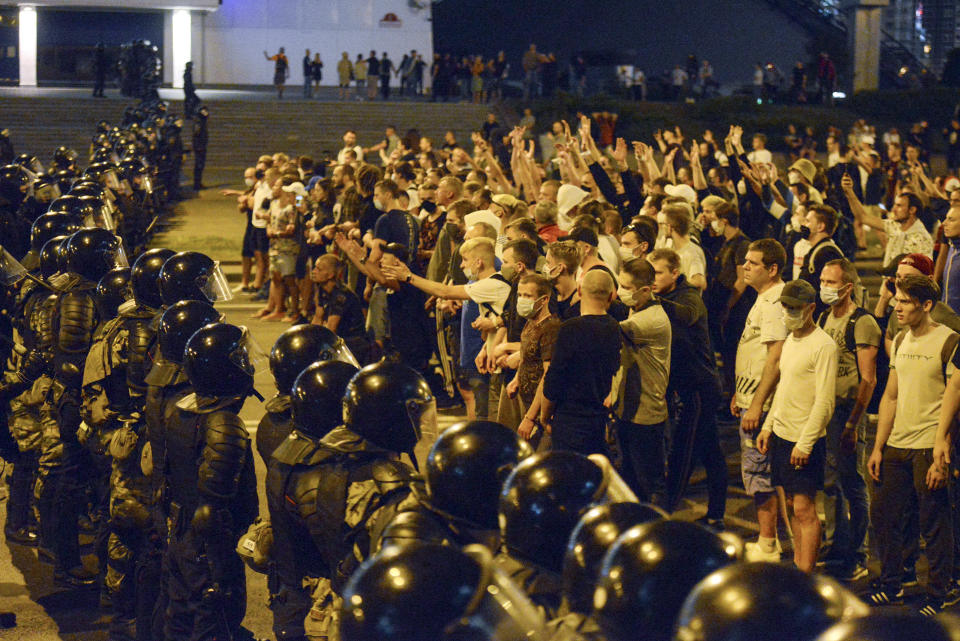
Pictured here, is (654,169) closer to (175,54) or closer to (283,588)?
(283,588)

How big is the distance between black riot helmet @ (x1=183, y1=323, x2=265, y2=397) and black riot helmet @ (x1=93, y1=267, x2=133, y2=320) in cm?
164

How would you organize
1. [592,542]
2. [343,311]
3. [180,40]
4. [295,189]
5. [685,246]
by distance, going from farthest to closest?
[180,40], [295,189], [343,311], [685,246], [592,542]

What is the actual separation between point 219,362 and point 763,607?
3134 millimetres

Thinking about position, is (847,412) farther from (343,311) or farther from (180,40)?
(180,40)

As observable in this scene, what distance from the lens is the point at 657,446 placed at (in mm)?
6656

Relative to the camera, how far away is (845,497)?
644cm

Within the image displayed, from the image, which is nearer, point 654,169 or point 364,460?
point 364,460

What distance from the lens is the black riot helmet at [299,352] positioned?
14.9ft

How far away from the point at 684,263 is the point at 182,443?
15.2 ft

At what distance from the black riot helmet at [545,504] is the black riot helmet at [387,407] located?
3.00 feet

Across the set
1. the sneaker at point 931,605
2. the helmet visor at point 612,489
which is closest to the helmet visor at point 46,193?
the sneaker at point 931,605

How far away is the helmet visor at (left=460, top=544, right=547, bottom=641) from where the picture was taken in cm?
216

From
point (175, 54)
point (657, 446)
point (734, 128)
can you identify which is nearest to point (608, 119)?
point (734, 128)

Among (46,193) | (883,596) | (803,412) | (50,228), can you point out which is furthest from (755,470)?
(46,193)
